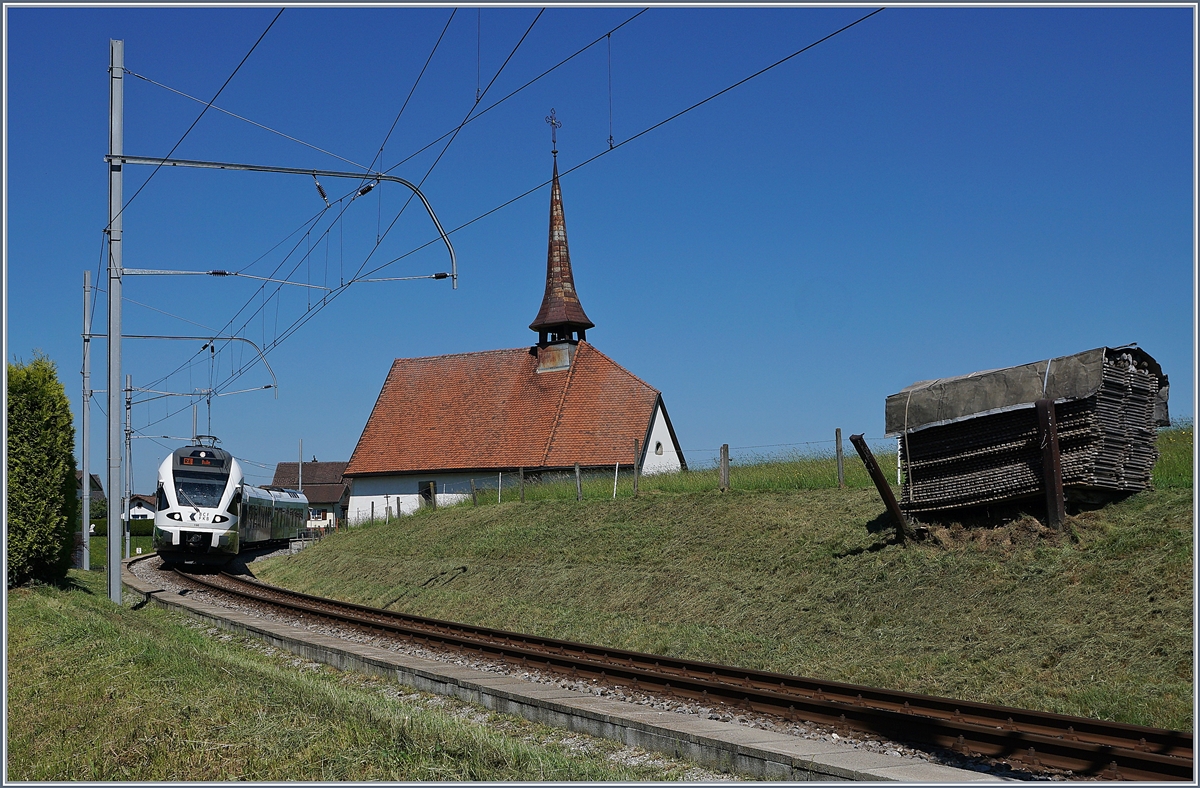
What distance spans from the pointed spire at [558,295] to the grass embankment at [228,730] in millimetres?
34476

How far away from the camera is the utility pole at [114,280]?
798 inches

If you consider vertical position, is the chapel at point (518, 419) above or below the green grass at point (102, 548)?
above

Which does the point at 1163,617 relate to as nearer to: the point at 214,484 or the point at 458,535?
the point at 458,535

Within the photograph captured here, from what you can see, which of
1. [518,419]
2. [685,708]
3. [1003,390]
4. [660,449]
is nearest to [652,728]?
[685,708]

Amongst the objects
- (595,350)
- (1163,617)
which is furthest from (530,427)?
(1163,617)

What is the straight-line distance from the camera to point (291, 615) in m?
21.9

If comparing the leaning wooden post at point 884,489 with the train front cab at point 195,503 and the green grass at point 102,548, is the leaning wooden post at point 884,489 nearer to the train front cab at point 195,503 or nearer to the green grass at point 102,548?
the train front cab at point 195,503

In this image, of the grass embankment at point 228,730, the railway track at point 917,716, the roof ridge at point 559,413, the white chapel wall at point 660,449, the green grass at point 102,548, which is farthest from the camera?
the white chapel wall at point 660,449

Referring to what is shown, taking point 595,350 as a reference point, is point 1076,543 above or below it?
below

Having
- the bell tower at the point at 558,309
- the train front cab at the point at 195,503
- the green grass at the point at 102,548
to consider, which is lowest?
the green grass at the point at 102,548

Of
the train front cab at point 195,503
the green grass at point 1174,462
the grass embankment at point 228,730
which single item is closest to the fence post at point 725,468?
the green grass at point 1174,462

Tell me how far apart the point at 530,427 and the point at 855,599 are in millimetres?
28854

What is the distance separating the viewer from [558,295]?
47312 mm

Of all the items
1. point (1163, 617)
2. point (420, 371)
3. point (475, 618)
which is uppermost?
point (420, 371)
